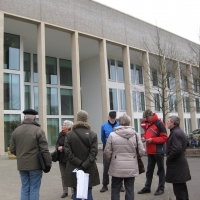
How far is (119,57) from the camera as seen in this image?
1146 inches

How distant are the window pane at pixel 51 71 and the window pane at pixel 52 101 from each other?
2.90ft

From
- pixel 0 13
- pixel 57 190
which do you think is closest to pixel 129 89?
pixel 0 13

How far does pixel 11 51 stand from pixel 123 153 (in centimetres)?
1829

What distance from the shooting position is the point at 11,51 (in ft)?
66.7

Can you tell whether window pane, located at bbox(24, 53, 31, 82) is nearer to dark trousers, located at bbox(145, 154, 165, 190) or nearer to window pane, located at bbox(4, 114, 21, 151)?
window pane, located at bbox(4, 114, 21, 151)

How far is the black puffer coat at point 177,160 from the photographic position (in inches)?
179

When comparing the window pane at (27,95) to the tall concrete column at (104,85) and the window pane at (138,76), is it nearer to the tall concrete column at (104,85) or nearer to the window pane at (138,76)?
the tall concrete column at (104,85)

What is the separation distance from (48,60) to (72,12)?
715cm

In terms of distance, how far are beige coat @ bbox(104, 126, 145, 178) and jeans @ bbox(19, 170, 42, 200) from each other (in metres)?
1.27

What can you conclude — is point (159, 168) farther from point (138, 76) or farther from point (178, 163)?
point (138, 76)

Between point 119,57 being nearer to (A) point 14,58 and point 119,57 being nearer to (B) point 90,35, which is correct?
(B) point 90,35

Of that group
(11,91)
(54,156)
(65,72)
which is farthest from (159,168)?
(65,72)

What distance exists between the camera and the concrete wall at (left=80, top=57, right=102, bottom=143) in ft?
91.8

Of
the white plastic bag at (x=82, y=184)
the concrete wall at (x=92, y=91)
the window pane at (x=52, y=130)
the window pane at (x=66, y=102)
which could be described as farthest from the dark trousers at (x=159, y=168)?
the concrete wall at (x=92, y=91)
